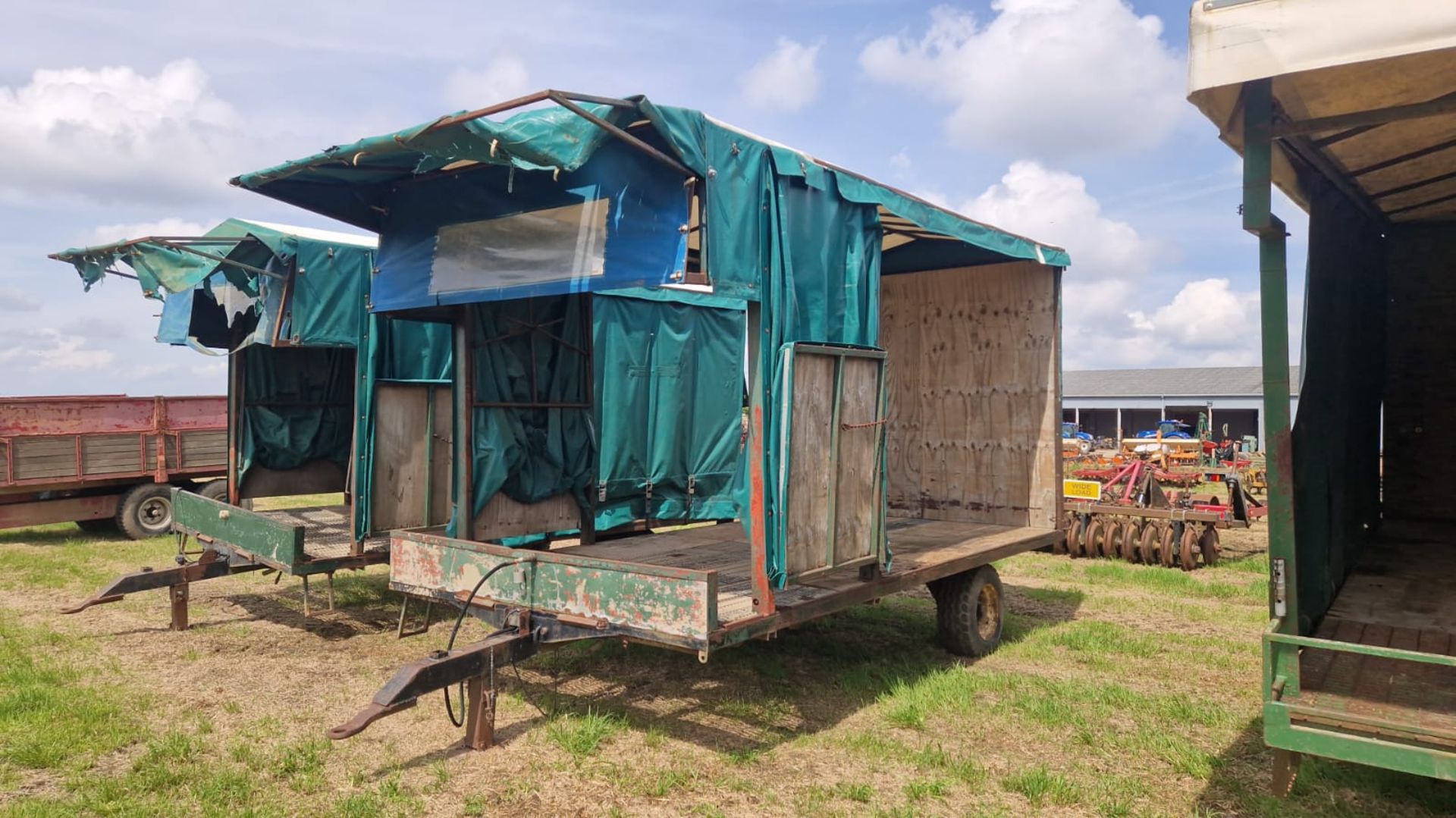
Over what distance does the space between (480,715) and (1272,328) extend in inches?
156

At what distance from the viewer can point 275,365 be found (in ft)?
28.1

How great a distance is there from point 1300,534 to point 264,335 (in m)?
7.16

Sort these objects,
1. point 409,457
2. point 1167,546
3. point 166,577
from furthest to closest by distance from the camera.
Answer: point 1167,546 < point 409,457 < point 166,577

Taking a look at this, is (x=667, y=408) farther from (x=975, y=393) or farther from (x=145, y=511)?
(x=145, y=511)

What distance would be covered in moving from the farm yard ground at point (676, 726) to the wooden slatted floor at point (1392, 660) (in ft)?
2.21

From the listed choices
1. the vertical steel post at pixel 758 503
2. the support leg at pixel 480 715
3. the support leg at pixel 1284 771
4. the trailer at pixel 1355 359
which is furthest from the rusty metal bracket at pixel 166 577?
the trailer at pixel 1355 359

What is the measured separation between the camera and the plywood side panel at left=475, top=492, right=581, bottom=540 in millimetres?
6711

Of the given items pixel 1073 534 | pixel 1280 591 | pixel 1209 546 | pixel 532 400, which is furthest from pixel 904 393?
pixel 1280 591

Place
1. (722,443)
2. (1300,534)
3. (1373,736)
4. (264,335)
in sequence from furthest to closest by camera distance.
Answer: (722,443) < (264,335) < (1300,534) < (1373,736)

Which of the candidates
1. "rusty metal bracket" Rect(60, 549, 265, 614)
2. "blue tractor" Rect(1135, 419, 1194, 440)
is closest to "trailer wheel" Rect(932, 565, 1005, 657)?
"rusty metal bracket" Rect(60, 549, 265, 614)

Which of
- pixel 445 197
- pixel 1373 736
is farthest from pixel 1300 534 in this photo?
pixel 445 197

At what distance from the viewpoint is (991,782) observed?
431cm

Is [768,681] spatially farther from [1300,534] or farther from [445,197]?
[445,197]

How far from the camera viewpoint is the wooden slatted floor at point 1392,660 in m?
3.17
